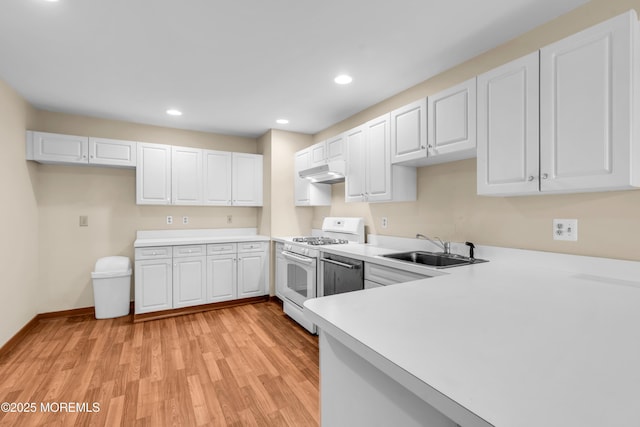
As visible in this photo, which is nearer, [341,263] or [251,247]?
[341,263]

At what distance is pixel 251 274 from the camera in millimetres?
4090

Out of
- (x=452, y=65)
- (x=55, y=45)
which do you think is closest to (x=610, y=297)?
(x=452, y=65)

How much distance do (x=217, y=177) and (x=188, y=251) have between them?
109 centimetres

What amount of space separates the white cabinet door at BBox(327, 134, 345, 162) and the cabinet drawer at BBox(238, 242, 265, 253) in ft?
5.02

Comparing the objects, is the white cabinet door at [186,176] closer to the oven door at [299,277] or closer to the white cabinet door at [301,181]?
the white cabinet door at [301,181]

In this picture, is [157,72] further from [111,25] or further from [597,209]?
[597,209]

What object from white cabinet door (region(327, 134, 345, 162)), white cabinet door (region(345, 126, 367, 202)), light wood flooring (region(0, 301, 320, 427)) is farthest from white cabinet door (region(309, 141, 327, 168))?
light wood flooring (region(0, 301, 320, 427))

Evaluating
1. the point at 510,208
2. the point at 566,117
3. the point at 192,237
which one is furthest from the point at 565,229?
the point at 192,237

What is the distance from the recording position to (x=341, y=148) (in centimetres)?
335

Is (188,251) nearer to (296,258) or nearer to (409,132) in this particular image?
(296,258)

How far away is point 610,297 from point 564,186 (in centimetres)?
61

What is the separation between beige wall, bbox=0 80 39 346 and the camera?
274 cm

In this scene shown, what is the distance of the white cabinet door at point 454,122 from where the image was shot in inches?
79.4

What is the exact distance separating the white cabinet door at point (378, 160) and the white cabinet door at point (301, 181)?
1212 millimetres
